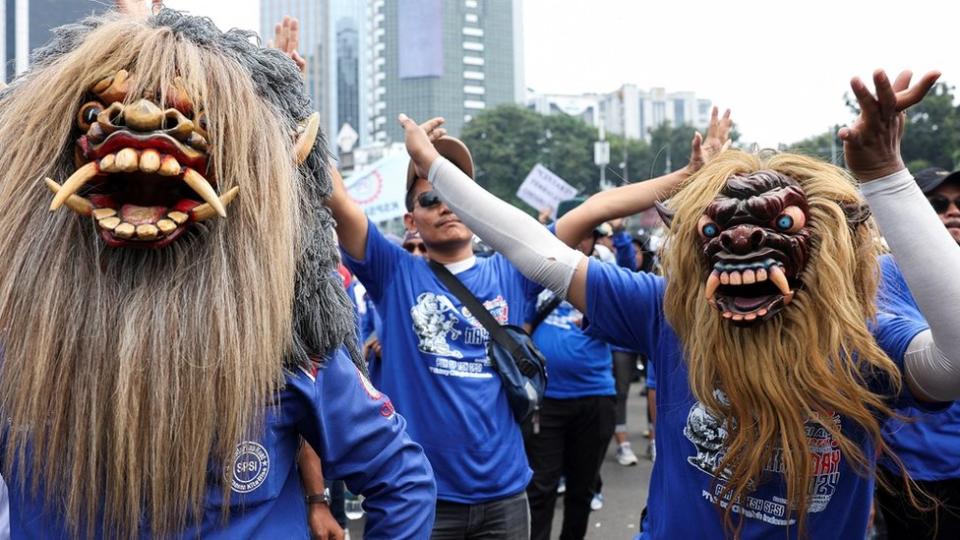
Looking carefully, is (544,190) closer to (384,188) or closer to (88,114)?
(384,188)

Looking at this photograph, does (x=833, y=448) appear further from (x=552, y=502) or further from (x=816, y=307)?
(x=552, y=502)

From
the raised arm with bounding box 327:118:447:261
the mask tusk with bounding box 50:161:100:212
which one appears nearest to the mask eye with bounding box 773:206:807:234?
the raised arm with bounding box 327:118:447:261

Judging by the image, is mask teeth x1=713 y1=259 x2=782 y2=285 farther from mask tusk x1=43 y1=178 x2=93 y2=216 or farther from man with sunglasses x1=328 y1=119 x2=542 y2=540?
man with sunglasses x1=328 y1=119 x2=542 y2=540

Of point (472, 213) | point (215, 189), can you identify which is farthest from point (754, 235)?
point (215, 189)

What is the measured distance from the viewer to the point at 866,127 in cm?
173

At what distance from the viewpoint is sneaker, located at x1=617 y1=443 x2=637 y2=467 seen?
778cm

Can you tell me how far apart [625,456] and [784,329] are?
602 cm

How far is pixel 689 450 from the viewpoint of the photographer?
2.15 metres

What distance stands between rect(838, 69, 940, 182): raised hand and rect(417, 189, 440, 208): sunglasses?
206 cm

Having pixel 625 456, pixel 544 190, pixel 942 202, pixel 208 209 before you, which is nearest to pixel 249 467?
pixel 208 209

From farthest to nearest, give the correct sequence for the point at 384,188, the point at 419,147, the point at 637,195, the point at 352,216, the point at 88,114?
1. the point at 384,188
2. the point at 352,216
3. the point at 637,195
4. the point at 419,147
5. the point at 88,114

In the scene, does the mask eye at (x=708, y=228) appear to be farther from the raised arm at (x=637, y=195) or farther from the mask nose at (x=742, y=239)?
the raised arm at (x=637, y=195)

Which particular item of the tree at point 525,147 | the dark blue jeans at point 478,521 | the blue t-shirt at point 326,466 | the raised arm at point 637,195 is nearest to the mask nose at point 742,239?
the raised arm at point 637,195

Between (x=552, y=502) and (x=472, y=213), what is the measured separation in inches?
96.2
